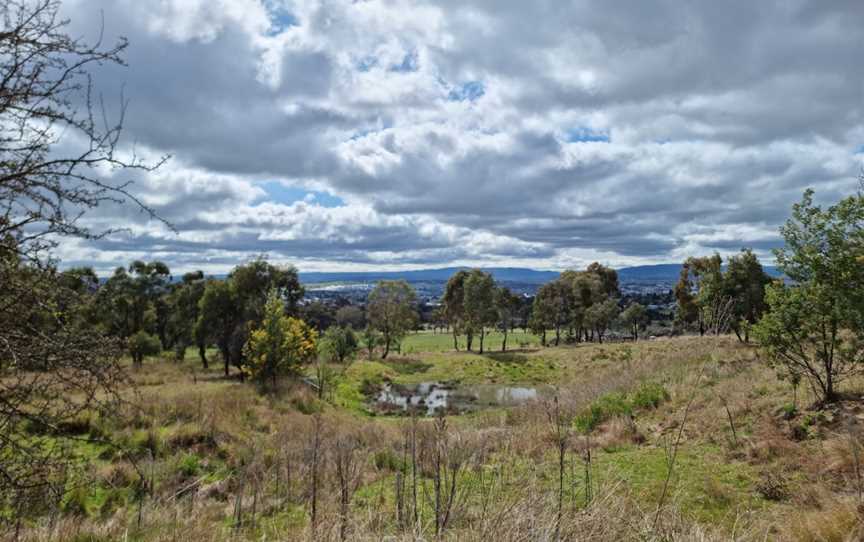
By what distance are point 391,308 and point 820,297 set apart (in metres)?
44.9

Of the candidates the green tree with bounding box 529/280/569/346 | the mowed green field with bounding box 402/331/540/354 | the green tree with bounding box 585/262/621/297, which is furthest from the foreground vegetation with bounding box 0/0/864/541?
the green tree with bounding box 585/262/621/297

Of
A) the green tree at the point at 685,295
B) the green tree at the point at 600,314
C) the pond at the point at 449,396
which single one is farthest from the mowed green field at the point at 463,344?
the pond at the point at 449,396

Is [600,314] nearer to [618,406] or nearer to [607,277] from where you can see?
[607,277]

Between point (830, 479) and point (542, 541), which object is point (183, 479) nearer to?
point (542, 541)

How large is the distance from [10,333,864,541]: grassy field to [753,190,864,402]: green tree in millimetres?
1007

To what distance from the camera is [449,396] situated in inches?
1222

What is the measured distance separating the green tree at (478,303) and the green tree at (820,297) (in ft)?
143

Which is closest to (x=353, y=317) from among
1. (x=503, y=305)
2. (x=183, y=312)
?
(x=503, y=305)

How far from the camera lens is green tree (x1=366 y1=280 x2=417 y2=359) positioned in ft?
173

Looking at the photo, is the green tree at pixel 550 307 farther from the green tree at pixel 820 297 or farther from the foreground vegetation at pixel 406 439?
the green tree at pixel 820 297

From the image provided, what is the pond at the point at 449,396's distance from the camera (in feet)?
84.4

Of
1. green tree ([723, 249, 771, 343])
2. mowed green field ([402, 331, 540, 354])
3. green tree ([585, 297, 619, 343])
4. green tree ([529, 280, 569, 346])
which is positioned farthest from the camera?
green tree ([529, 280, 569, 346])

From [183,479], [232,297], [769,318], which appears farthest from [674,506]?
[232,297]

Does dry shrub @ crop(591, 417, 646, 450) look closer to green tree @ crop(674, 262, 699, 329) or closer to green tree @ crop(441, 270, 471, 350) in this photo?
green tree @ crop(674, 262, 699, 329)
